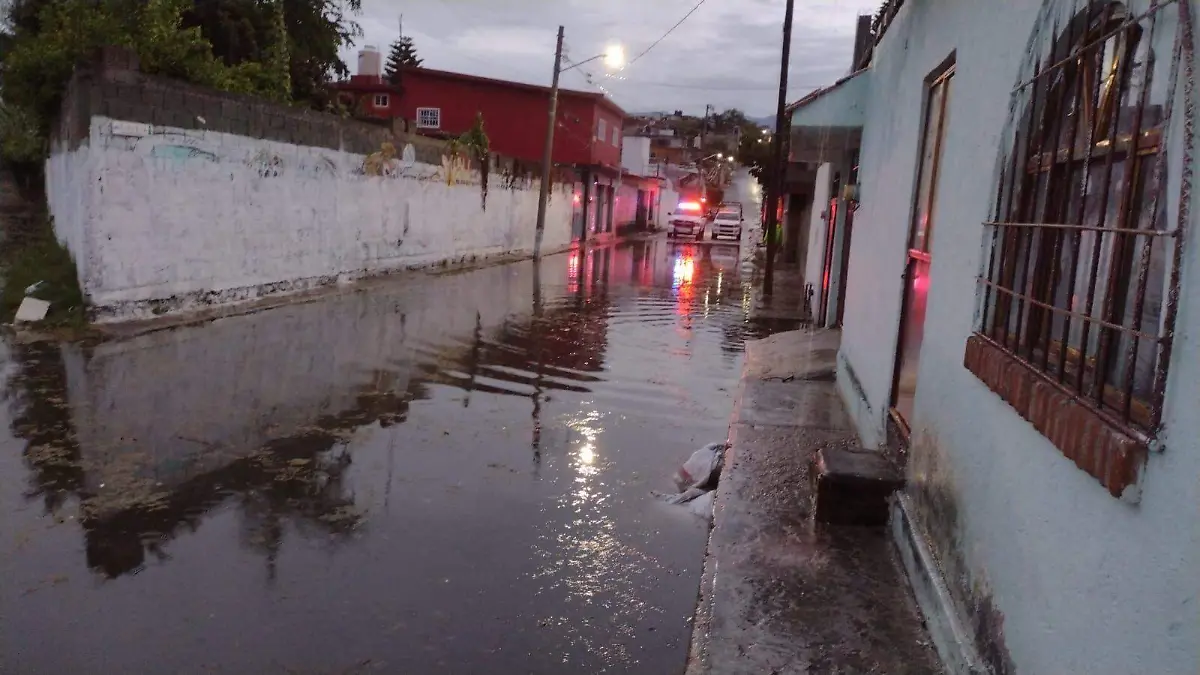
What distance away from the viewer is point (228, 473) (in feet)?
19.2

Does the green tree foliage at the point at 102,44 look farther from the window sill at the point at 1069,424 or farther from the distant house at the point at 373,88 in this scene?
the distant house at the point at 373,88

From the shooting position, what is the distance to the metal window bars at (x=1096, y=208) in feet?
7.16

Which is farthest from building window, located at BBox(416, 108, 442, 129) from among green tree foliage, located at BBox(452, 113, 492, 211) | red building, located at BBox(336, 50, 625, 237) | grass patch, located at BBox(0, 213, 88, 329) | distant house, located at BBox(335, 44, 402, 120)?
grass patch, located at BBox(0, 213, 88, 329)

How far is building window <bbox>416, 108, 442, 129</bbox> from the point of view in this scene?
37375 mm

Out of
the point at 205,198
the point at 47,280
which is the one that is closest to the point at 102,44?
the point at 205,198

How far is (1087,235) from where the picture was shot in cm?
283

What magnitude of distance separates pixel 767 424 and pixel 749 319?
323 inches

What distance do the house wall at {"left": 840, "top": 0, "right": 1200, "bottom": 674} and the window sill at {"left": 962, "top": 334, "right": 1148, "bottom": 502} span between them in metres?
0.05

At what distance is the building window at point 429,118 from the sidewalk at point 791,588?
3329cm

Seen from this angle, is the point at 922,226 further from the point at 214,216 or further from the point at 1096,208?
the point at 214,216

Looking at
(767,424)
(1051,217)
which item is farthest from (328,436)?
(1051,217)

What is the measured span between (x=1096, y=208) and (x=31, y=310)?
11514 millimetres

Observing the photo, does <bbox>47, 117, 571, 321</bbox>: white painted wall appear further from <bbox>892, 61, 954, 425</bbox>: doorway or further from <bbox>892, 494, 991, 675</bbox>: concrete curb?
<bbox>892, 494, 991, 675</bbox>: concrete curb

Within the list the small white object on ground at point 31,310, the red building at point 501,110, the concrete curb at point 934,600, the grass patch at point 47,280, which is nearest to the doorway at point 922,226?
the concrete curb at point 934,600
